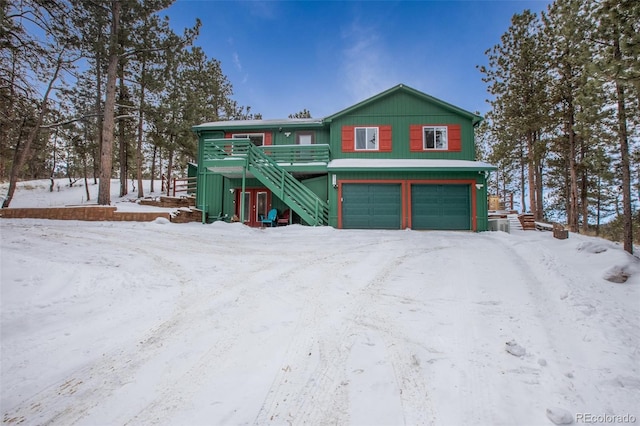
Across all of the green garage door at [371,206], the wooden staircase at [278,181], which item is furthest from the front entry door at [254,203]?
the green garage door at [371,206]

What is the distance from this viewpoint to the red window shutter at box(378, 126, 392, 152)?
14164mm

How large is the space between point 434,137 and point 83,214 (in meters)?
16.4

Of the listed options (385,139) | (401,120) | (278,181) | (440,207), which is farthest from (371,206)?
(401,120)

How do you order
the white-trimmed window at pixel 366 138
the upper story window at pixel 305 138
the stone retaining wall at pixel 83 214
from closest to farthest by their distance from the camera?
the stone retaining wall at pixel 83 214 → the white-trimmed window at pixel 366 138 → the upper story window at pixel 305 138

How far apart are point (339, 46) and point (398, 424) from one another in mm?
23944

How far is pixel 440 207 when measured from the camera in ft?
42.5

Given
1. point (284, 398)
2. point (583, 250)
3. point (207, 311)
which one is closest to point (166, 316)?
point (207, 311)

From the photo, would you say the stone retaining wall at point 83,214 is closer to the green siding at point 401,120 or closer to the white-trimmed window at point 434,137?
the green siding at point 401,120

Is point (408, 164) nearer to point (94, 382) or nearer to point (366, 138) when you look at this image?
point (366, 138)

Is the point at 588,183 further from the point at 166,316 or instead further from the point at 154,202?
the point at 154,202

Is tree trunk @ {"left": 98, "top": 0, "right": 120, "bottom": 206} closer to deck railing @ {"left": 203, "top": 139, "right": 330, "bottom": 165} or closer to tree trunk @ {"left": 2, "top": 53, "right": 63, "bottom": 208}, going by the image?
tree trunk @ {"left": 2, "top": 53, "right": 63, "bottom": 208}

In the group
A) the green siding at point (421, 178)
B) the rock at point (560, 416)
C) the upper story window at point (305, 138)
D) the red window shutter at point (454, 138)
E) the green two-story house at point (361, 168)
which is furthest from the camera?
the upper story window at point (305, 138)

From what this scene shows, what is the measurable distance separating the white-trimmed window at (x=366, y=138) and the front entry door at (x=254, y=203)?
18.5ft

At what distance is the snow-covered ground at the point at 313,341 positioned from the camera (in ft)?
6.67
